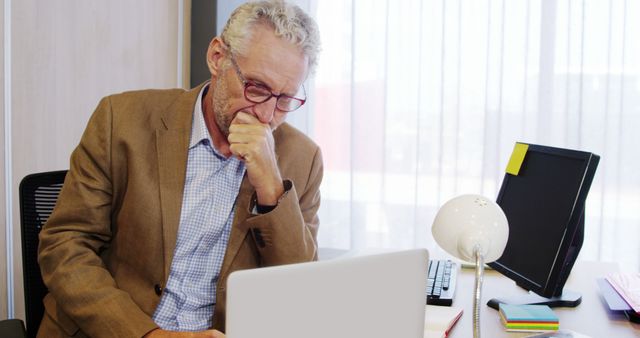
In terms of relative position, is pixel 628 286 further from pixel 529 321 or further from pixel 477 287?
pixel 477 287

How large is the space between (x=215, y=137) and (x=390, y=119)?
1.76 meters

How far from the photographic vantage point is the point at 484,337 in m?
1.37

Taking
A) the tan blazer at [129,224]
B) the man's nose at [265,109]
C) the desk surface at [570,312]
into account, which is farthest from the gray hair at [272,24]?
the desk surface at [570,312]

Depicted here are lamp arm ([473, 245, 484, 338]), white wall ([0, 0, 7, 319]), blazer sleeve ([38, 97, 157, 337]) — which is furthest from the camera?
white wall ([0, 0, 7, 319])

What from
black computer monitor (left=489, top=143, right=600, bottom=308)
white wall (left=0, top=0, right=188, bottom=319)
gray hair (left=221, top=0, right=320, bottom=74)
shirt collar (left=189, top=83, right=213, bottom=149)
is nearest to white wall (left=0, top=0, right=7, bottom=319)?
white wall (left=0, top=0, right=188, bottom=319)

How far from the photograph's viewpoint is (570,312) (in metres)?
1.54

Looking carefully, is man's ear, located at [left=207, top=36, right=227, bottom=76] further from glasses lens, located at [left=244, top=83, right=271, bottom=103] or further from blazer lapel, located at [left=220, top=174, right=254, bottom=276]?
blazer lapel, located at [left=220, top=174, right=254, bottom=276]

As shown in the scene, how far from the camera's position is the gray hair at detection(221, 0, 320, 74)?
4.82 ft

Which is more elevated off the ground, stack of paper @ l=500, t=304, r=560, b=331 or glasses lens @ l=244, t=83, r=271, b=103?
glasses lens @ l=244, t=83, r=271, b=103

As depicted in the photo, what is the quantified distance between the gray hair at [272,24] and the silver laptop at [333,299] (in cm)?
75

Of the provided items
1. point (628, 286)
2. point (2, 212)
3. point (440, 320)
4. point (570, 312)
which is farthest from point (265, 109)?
point (2, 212)

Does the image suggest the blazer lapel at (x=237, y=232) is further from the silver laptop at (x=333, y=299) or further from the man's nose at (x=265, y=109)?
the silver laptop at (x=333, y=299)

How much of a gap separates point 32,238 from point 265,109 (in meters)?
0.64

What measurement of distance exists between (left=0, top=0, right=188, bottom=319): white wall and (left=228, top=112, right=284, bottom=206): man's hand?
113 cm
